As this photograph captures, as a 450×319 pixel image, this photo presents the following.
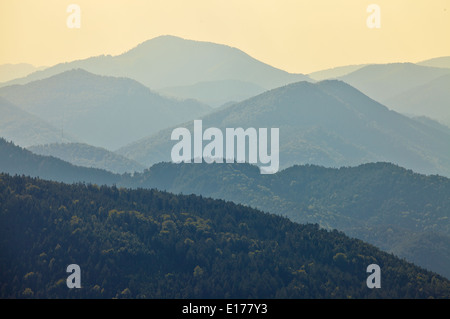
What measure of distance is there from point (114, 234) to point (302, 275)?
4703 cm

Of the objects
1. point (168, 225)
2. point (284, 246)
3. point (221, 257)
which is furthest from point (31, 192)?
point (284, 246)

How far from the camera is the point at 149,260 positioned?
178 meters

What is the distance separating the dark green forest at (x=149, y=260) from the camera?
16262cm

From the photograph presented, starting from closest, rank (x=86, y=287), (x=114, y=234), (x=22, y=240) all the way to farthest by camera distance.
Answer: (x=86, y=287)
(x=22, y=240)
(x=114, y=234)

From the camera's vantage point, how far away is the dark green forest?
534ft

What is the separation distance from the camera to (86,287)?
525ft
